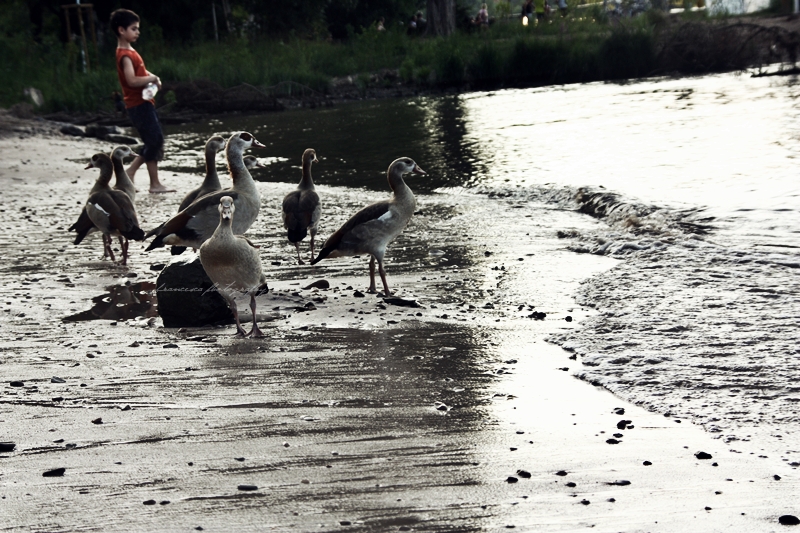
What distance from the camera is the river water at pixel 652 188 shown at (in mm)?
5668

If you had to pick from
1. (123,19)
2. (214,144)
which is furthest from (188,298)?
(123,19)

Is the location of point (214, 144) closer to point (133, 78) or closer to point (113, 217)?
point (113, 217)

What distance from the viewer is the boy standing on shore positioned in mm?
12836

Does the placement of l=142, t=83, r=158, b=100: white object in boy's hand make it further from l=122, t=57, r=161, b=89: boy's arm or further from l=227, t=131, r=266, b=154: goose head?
l=227, t=131, r=266, b=154: goose head

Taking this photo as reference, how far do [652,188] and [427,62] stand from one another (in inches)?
1007

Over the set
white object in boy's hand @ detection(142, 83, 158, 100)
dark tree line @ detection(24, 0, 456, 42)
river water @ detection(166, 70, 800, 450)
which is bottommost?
river water @ detection(166, 70, 800, 450)

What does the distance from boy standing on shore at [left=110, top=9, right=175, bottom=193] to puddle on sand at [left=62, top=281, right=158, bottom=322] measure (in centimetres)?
547

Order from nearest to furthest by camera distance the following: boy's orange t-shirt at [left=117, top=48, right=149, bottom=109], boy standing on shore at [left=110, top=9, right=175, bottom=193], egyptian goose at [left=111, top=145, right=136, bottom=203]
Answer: egyptian goose at [left=111, top=145, right=136, bottom=203], boy standing on shore at [left=110, top=9, right=175, bottom=193], boy's orange t-shirt at [left=117, top=48, right=149, bottom=109]

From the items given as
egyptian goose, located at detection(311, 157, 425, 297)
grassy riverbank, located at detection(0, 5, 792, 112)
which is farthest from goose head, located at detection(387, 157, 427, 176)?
grassy riverbank, located at detection(0, 5, 792, 112)

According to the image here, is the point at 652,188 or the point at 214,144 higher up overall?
the point at 214,144

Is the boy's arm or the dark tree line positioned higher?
the dark tree line

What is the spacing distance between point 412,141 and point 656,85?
42.6 feet

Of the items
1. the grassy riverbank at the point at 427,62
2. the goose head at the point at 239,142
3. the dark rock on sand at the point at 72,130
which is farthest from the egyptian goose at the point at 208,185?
the grassy riverbank at the point at 427,62

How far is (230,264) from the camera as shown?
678cm
